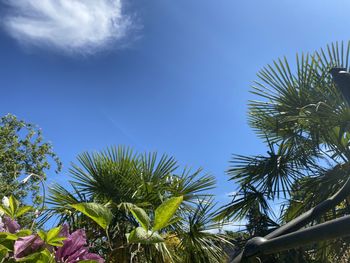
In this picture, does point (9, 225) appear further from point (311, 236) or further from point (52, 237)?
point (311, 236)

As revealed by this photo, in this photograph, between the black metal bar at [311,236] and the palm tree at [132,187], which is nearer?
the black metal bar at [311,236]

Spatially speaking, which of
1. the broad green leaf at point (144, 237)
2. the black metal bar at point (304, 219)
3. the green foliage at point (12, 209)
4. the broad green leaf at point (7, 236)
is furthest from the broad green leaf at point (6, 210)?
the black metal bar at point (304, 219)

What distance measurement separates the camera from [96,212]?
576 mm

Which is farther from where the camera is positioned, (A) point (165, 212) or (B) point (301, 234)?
(B) point (301, 234)

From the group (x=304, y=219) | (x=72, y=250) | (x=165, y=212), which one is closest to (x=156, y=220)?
(x=165, y=212)

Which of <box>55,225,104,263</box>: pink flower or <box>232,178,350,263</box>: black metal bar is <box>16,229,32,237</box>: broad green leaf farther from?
<box>232,178,350,263</box>: black metal bar

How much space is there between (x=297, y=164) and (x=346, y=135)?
695 mm

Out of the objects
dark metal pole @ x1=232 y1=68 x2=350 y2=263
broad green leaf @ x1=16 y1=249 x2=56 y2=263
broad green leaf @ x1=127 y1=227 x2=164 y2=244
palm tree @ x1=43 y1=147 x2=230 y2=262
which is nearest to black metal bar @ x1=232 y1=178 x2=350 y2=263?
dark metal pole @ x1=232 y1=68 x2=350 y2=263

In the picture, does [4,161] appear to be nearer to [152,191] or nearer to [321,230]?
[152,191]

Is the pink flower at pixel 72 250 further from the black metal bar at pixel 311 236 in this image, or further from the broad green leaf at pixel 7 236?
the black metal bar at pixel 311 236

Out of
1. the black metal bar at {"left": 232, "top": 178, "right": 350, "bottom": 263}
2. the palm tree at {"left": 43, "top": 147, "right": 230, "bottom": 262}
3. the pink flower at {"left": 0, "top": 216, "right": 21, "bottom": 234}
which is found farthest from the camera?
the palm tree at {"left": 43, "top": 147, "right": 230, "bottom": 262}

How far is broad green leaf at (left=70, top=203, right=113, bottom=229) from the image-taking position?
0.57 m

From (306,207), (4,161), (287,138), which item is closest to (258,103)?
(287,138)

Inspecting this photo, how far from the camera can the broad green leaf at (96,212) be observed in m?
0.57
